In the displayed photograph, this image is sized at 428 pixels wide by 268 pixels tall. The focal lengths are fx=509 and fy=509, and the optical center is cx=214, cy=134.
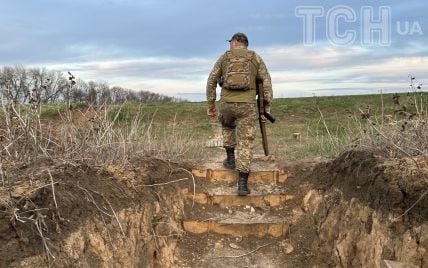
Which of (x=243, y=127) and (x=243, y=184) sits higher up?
(x=243, y=127)

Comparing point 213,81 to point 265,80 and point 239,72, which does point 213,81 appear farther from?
point 265,80

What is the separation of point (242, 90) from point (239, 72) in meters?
0.26

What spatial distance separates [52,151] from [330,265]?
11.5 ft

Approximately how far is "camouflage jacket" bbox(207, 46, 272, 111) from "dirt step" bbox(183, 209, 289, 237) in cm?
165

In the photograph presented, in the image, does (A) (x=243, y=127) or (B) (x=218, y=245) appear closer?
(B) (x=218, y=245)

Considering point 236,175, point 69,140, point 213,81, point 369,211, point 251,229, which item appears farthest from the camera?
point 236,175

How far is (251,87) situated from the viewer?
7.39 meters

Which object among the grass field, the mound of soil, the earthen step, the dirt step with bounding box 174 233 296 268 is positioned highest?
the grass field

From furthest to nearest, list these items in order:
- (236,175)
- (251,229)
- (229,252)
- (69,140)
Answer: (236,175)
(251,229)
(229,252)
(69,140)

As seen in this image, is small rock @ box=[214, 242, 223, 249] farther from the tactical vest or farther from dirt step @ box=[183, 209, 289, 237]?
the tactical vest

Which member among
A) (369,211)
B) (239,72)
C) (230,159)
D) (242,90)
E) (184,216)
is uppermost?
(239,72)

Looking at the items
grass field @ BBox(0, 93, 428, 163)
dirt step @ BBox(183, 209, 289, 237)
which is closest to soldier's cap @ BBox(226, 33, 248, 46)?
grass field @ BBox(0, 93, 428, 163)

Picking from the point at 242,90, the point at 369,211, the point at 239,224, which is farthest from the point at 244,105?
the point at 369,211

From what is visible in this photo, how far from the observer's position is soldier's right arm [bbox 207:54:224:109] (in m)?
7.59
